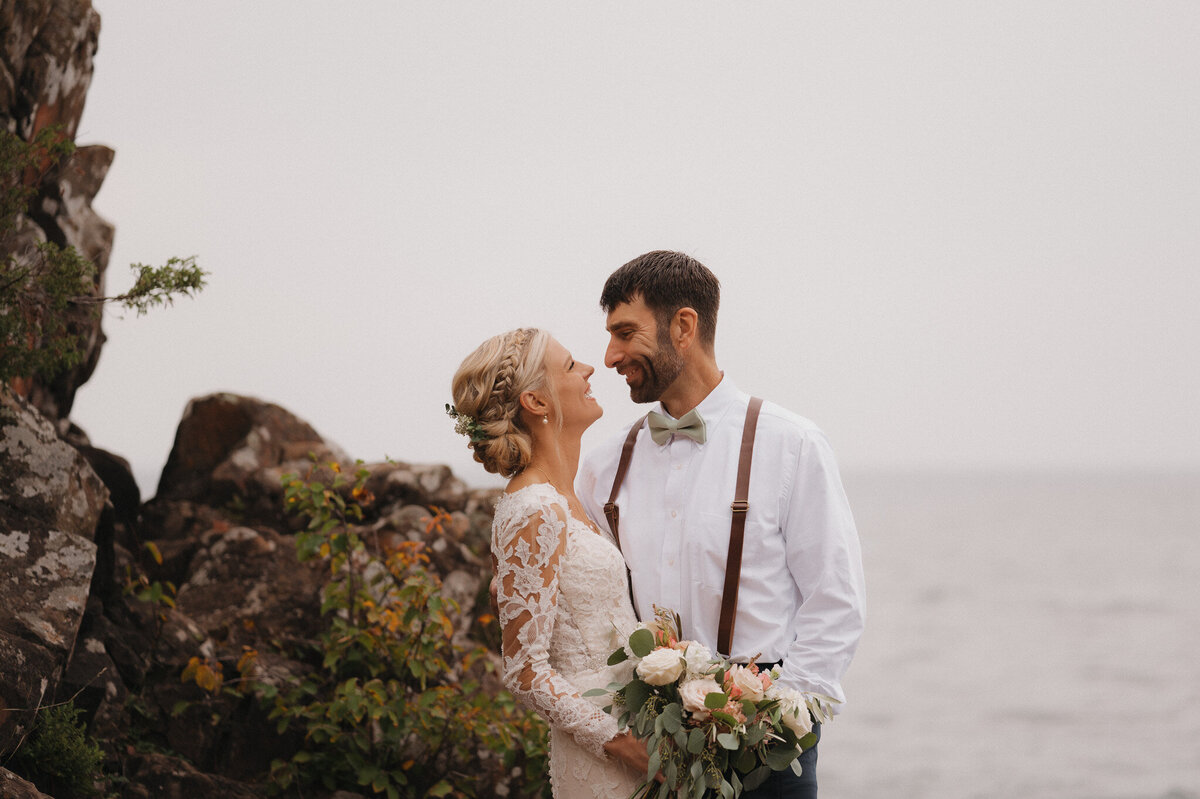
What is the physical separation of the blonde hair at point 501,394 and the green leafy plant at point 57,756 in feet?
6.11

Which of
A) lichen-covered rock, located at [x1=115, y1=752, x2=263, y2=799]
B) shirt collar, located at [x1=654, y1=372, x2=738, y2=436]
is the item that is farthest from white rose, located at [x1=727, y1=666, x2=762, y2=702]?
lichen-covered rock, located at [x1=115, y1=752, x2=263, y2=799]

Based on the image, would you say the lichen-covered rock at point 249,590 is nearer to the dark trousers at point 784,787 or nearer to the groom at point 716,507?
the groom at point 716,507

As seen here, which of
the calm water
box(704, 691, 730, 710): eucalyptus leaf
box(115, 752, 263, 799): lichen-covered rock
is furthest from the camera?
the calm water

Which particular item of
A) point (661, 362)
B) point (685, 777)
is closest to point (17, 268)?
point (661, 362)

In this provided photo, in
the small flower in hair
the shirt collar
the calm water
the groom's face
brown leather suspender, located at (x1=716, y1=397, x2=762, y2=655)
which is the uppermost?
the groom's face

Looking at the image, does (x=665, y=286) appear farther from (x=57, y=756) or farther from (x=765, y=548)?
(x=57, y=756)

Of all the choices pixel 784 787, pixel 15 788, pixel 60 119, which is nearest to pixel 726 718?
pixel 784 787

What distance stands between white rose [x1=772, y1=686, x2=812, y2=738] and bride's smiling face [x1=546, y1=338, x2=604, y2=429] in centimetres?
101

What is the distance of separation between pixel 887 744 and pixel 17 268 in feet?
69.9

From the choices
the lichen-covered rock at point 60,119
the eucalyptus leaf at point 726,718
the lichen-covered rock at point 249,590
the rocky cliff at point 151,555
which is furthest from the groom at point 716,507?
the lichen-covered rock at point 249,590

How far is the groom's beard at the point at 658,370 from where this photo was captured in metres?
3.28

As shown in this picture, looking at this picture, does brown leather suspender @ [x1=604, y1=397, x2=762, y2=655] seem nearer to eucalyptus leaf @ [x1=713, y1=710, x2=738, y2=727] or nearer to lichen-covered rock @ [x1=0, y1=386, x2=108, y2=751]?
eucalyptus leaf @ [x1=713, y1=710, x2=738, y2=727]

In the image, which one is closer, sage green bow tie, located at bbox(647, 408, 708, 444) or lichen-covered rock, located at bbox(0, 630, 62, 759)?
sage green bow tie, located at bbox(647, 408, 708, 444)

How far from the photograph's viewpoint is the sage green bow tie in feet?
10.7
